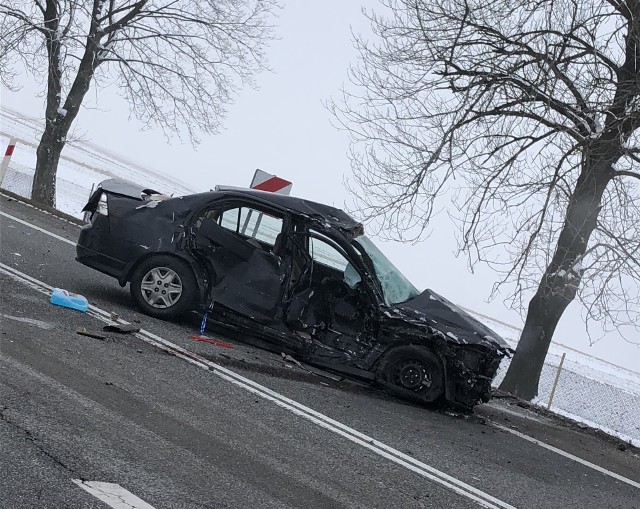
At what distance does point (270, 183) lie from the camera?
46.8ft

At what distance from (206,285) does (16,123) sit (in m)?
68.8

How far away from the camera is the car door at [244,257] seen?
917 cm

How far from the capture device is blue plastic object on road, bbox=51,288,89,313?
8.90 metres

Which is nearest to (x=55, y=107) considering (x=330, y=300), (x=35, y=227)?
(x=35, y=227)

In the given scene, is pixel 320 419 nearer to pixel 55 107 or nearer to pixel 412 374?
pixel 412 374

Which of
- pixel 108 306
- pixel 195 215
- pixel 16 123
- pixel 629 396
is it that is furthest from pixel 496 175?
pixel 16 123

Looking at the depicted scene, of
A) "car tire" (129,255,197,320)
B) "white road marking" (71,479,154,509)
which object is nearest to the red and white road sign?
"car tire" (129,255,197,320)

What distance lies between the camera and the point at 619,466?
869 centimetres

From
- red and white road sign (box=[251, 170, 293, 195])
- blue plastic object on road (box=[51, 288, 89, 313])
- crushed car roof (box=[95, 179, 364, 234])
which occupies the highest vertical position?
red and white road sign (box=[251, 170, 293, 195])

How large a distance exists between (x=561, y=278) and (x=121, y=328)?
760 centimetres

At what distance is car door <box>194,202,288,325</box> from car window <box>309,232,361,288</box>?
0.37m

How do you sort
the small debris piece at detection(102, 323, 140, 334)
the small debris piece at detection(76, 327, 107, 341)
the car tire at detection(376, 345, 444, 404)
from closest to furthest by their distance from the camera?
1. the small debris piece at detection(76, 327, 107, 341)
2. the small debris piece at detection(102, 323, 140, 334)
3. the car tire at detection(376, 345, 444, 404)

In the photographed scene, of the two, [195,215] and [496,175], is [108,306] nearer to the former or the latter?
[195,215]

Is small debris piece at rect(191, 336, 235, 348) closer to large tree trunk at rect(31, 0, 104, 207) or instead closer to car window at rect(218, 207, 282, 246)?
car window at rect(218, 207, 282, 246)
